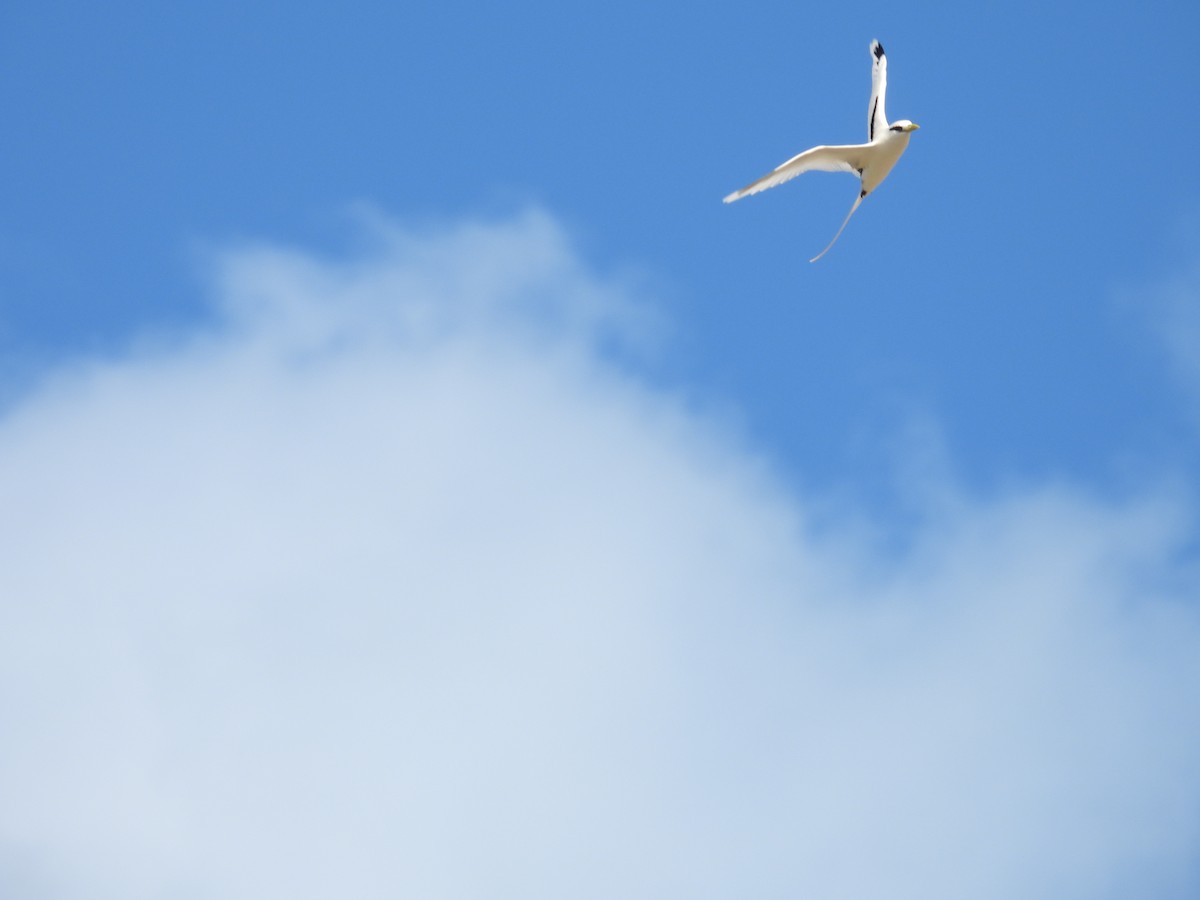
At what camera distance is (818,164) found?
113 feet

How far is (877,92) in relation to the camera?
117ft

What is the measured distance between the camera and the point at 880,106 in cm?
3544

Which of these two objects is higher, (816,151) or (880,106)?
(880,106)

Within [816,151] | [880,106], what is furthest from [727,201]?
[880,106]

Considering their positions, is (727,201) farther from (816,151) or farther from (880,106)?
(880,106)

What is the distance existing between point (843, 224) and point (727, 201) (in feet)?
9.95

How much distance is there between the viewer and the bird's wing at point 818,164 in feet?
109

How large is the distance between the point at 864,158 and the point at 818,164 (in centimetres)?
117

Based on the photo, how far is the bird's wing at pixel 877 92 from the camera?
3488cm

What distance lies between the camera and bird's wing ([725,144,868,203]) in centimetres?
3331

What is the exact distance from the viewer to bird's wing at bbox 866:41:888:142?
114 feet

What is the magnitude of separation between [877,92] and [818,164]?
10.1ft

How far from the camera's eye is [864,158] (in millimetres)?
34344

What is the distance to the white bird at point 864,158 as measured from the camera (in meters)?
33.5
